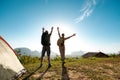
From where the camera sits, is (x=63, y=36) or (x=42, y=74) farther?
(x=63, y=36)

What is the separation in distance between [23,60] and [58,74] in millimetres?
7131

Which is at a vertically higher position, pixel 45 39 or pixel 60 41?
pixel 60 41

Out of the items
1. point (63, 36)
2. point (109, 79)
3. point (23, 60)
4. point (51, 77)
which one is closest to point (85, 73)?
point (109, 79)

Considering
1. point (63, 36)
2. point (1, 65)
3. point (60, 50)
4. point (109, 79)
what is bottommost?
point (109, 79)

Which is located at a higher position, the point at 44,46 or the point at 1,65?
the point at 44,46

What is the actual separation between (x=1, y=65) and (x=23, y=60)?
8.90 m

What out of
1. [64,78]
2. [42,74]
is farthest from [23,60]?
[64,78]

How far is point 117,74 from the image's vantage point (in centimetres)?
1109

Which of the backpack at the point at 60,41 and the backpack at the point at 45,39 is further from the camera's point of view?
the backpack at the point at 60,41

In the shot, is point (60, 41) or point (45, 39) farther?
point (60, 41)

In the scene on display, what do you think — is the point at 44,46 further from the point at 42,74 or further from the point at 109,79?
the point at 109,79

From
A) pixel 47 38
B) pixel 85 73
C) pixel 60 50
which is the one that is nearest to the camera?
pixel 85 73

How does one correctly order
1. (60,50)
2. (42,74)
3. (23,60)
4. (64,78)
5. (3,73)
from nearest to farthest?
(3,73)
(64,78)
(42,74)
(60,50)
(23,60)

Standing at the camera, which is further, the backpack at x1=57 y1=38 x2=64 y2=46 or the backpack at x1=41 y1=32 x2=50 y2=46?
the backpack at x1=57 y1=38 x2=64 y2=46
